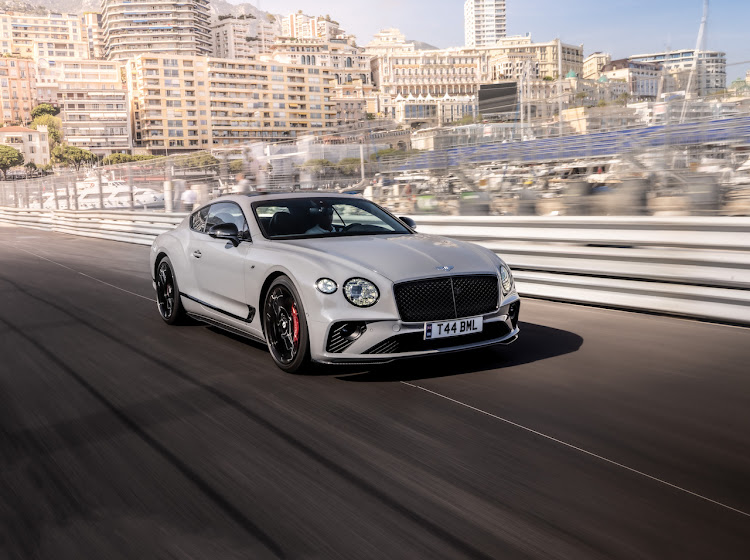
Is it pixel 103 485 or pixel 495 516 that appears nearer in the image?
pixel 495 516

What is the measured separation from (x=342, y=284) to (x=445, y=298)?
695 mm

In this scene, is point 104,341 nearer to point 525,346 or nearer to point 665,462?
point 525,346

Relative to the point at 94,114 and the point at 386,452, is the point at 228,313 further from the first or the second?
the point at 94,114

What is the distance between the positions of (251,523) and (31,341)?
491cm

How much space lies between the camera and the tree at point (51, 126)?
608ft

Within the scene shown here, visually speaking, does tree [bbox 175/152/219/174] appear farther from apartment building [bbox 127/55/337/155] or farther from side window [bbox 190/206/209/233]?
apartment building [bbox 127/55/337/155]

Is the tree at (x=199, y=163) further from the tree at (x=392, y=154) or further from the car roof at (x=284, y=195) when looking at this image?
the car roof at (x=284, y=195)

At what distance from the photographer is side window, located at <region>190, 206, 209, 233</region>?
7380 millimetres

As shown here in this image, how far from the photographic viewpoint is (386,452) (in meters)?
3.99

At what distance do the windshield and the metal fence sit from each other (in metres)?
2.31

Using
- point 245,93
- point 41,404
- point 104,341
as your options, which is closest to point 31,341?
point 104,341

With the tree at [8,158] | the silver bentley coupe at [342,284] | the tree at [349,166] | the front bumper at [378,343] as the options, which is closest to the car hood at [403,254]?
the silver bentley coupe at [342,284]

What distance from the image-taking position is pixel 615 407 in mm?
4676

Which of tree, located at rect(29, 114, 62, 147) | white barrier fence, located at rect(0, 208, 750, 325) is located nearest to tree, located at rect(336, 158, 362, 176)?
white barrier fence, located at rect(0, 208, 750, 325)
